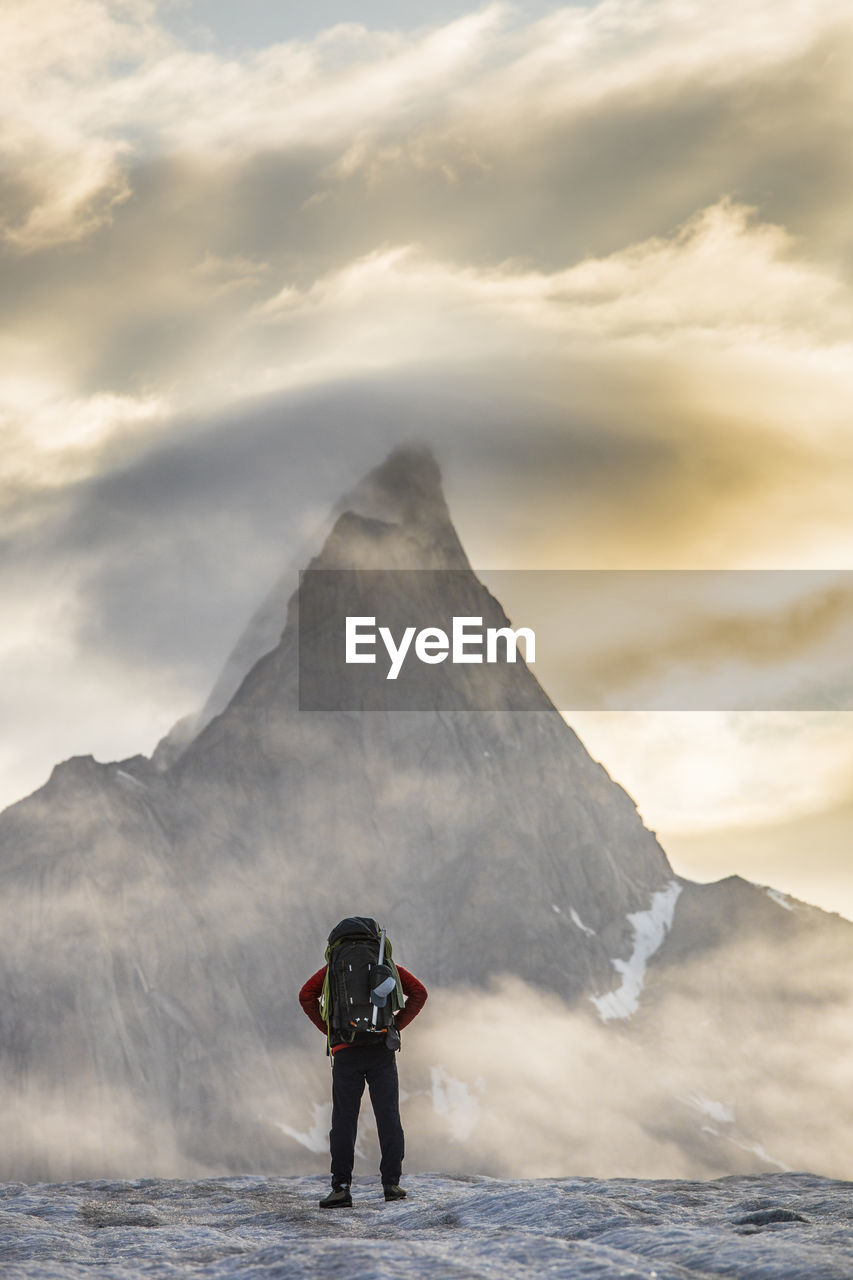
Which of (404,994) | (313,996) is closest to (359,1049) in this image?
(404,994)

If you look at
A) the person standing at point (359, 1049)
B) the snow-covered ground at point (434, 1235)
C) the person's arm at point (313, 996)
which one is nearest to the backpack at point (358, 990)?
the person standing at point (359, 1049)

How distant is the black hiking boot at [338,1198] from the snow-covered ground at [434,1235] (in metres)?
0.16

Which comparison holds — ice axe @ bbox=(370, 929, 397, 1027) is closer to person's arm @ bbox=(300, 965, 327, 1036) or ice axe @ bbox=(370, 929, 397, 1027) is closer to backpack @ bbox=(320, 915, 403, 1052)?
backpack @ bbox=(320, 915, 403, 1052)

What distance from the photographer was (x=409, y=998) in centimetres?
1459

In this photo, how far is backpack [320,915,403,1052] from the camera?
13.6 metres

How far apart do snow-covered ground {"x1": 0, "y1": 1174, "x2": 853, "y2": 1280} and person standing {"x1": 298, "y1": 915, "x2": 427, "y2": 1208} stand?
0.65 meters

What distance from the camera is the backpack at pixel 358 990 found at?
13.6 meters

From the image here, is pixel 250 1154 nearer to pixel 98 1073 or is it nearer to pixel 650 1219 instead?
pixel 98 1073

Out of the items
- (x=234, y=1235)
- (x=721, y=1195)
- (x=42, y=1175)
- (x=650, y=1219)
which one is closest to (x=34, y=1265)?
(x=234, y=1235)

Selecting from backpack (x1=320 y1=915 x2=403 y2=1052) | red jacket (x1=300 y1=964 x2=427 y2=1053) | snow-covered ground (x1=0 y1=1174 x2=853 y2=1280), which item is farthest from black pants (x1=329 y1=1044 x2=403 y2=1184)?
snow-covered ground (x1=0 y1=1174 x2=853 y2=1280)

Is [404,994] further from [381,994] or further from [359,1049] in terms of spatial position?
[381,994]

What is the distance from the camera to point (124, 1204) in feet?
51.2

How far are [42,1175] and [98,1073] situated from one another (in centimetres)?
1822

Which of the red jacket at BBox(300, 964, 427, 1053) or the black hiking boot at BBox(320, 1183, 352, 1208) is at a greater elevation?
the red jacket at BBox(300, 964, 427, 1053)
